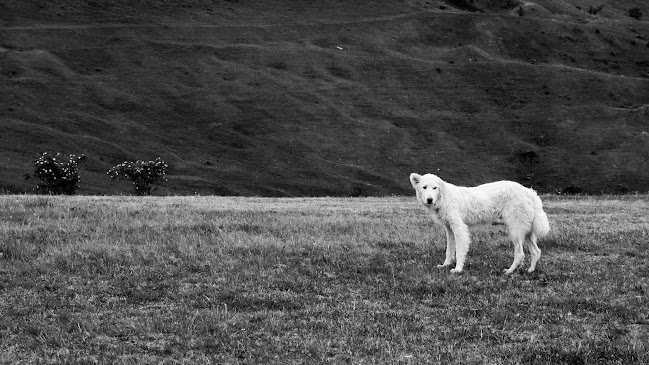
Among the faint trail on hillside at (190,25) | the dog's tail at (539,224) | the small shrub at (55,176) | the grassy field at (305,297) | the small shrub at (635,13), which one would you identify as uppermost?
the small shrub at (635,13)

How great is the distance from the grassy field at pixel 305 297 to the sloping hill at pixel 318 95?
57.7 m

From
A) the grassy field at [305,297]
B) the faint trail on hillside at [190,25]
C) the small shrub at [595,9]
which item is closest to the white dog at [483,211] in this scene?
the grassy field at [305,297]

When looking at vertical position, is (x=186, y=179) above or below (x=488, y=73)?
below

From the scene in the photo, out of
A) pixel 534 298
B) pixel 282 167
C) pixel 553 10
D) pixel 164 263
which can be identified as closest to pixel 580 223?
pixel 534 298

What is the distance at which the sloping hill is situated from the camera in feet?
297

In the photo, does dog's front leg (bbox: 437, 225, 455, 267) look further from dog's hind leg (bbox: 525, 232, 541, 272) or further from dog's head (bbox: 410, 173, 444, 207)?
dog's hind leg (bbox: 525, 232, 541, 272)

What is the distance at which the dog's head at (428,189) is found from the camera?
16.3 metres

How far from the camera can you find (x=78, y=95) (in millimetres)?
103500

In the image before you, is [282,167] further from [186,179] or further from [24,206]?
[24,206]

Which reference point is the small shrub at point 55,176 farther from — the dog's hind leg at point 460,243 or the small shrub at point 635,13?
the small shrub at point 635,13

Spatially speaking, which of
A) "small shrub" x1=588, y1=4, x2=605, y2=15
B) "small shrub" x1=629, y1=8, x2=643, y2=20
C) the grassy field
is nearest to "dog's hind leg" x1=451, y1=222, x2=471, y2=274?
the grassy field

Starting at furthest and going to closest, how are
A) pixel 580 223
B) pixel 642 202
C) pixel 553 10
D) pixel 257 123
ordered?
pixel 553 10
pixel 257 123
pixel 642 202
pixel 580 223

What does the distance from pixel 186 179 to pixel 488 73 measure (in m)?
63.0

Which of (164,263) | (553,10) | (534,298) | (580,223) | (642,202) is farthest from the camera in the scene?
(553,10)
